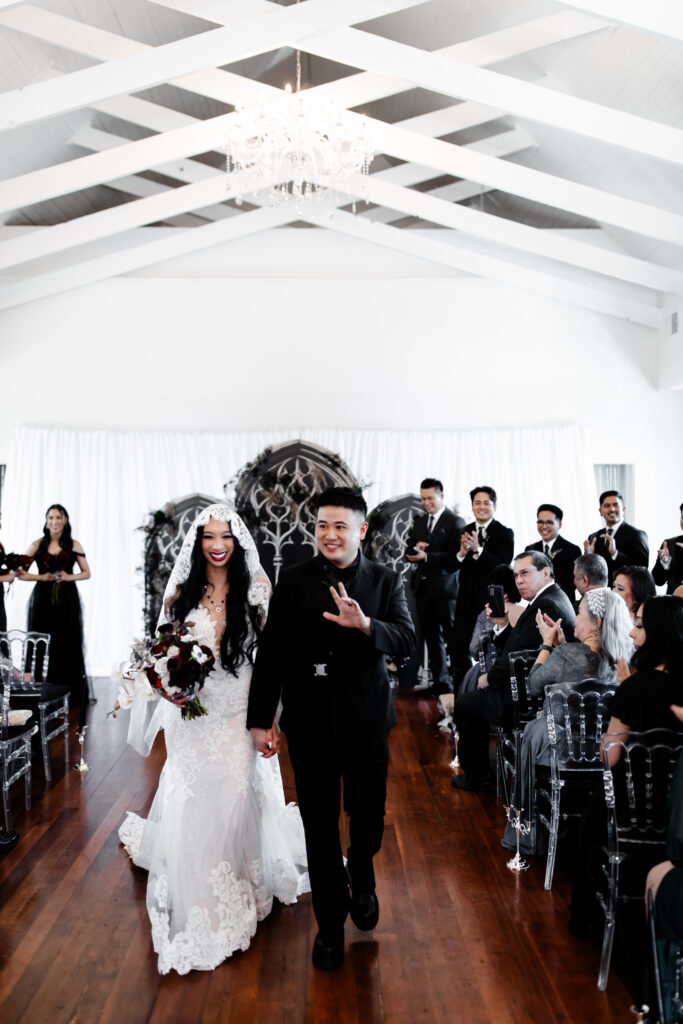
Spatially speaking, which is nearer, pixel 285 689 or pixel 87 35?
pixel 285 689

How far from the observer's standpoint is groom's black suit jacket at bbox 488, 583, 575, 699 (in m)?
5.28

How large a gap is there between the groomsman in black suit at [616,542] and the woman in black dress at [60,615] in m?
4.80

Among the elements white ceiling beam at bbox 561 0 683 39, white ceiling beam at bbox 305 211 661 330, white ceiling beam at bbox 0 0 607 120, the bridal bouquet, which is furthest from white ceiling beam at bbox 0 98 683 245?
the bridal bouquet

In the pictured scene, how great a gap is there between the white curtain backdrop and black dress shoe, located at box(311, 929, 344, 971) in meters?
6.68

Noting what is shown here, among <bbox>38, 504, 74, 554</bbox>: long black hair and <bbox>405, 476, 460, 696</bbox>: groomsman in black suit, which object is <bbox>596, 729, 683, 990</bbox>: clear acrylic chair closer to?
<bbox>405, 476, 460, 696</bbox>: groomsman in black suit

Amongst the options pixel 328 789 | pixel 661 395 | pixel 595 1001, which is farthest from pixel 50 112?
pixel 661 395

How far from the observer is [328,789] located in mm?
3502

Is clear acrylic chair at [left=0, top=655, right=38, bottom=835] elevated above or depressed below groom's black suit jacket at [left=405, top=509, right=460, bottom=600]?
below

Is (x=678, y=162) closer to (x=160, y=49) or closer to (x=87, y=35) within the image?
(x=160, y=49)

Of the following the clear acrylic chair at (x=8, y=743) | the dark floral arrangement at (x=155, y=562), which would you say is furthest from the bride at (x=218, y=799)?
the dark floral arrangement at (x=155, y=562)

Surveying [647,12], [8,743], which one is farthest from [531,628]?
[647,12]

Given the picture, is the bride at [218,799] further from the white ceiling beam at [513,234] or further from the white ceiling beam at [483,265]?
the white ceiling beam at [483,265]

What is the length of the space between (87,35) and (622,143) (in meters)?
4.21

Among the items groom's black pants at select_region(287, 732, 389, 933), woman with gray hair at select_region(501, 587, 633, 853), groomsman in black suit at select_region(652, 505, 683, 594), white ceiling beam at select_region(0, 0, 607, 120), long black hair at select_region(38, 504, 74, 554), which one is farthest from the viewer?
long black hair at select_region(38, 504, 74, 554)
